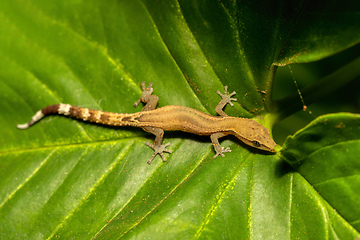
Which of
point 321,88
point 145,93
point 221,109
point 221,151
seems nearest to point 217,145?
point 221,151

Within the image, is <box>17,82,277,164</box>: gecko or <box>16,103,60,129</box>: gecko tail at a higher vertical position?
<box>17,82,277,164</box>: gecko

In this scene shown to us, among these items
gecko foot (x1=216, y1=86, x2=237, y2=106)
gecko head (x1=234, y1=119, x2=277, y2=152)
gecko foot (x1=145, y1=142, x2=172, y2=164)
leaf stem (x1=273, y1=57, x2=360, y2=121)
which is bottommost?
gecko foot (x1=145, y1=142, x2=172, y2=164)

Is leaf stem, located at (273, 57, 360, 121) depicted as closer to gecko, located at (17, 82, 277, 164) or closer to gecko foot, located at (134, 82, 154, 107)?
gecko, located at (17, 82, 277, 164)

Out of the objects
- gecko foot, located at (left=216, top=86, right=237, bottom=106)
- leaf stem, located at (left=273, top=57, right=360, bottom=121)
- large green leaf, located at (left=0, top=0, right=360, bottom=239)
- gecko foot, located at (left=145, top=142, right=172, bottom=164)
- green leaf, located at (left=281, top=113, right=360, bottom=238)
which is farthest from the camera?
gecko foot, located at (left=145, top=142, right=172, bottom=164)

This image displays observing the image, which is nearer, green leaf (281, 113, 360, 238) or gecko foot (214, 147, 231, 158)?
green leaf (281, 113, 360, 238)

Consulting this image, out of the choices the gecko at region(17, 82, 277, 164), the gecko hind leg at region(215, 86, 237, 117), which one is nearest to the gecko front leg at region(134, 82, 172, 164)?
the gecko at region(17, 82, 277, 164)

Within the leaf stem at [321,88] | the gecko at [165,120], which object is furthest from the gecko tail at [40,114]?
the leaf stem at [321,88]

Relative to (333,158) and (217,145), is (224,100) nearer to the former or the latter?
(217,145)
